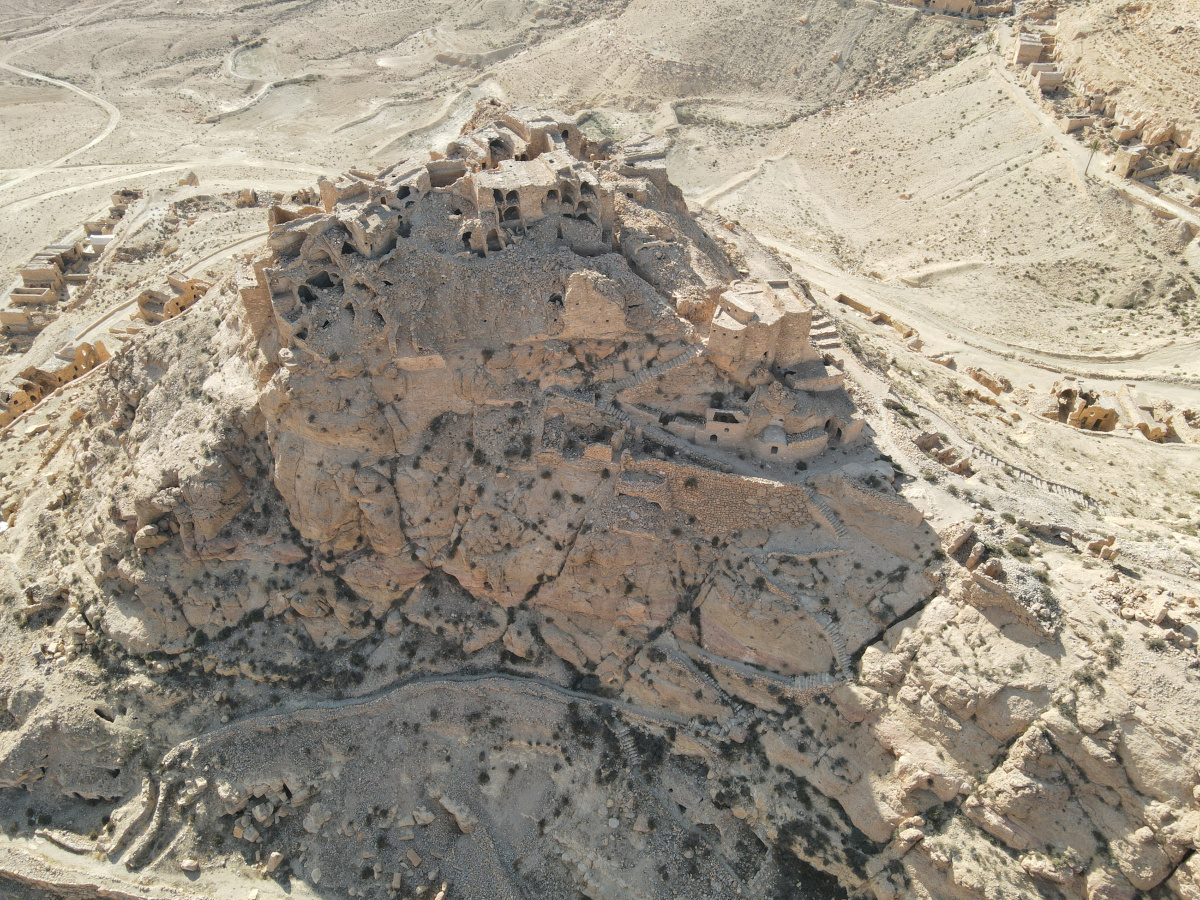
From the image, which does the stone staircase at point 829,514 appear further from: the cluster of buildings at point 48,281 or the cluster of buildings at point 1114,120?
the cluster of buildings at point 48,281

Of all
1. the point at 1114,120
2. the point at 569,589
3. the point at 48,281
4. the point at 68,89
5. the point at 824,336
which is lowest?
the point at 569,589

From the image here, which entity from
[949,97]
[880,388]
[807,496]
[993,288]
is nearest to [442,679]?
[807,496]

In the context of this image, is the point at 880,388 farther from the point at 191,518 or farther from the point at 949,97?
the point at 949,97

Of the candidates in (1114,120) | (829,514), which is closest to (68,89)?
(829,514)

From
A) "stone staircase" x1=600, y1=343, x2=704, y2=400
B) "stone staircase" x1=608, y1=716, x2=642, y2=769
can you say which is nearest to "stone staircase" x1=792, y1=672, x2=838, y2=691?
"stone staircase" x1=608, y1=716, x2=642, y2=769

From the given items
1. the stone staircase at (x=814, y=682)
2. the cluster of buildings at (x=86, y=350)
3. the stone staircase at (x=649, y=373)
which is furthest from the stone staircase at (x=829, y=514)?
the cluster of buildings at (x=86, y=350)

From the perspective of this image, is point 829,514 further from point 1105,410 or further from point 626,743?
point 1105,410

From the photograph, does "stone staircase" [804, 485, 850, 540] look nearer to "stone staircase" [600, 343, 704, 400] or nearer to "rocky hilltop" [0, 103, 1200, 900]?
"rocky hilltop" [0, 103, 1200, 900]
